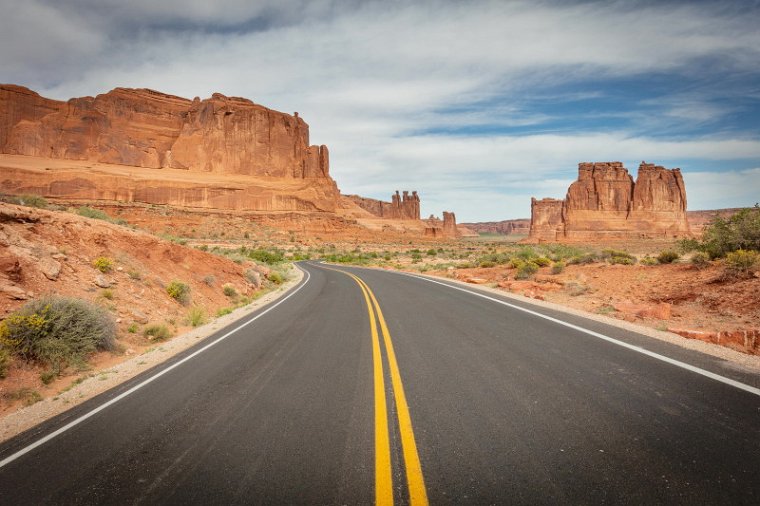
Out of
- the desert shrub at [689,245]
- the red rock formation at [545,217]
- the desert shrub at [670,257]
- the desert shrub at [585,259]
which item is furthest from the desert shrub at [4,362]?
the red rock formation at [545,217]

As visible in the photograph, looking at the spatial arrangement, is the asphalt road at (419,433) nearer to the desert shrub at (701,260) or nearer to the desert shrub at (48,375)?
the desert shrub at (48,375)

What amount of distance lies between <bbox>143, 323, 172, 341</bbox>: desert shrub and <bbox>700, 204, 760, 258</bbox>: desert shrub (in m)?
16.3

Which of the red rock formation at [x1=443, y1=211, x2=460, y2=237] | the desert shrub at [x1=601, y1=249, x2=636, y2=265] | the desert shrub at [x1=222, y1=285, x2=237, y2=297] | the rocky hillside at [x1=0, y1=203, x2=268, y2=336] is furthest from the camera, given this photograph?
the red rock formation at [x1=443, y1=211, x2=460, y2=237]

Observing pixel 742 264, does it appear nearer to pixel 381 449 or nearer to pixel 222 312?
pixel 381 449

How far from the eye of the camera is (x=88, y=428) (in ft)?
13.7

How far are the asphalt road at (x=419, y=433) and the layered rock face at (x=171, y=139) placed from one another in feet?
281

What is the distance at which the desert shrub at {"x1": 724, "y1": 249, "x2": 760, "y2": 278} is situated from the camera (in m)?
9.58

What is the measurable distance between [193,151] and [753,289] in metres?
103

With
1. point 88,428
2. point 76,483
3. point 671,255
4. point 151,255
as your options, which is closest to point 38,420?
point 88,428

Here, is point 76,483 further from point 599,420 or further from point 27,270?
point 27,270

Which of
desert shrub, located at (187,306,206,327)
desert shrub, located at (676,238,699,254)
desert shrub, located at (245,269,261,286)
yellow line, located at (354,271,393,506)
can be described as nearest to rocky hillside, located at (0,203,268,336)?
desert shrub, located at (187,306,206,327)

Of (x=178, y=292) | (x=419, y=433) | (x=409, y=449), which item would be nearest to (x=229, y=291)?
(x=178, y=292)

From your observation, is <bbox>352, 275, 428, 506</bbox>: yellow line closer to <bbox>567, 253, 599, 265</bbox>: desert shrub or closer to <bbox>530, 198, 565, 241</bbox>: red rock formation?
<bbox>567, 253, 599, 265</bbox>: desert shrub

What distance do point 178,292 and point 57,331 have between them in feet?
17.8
